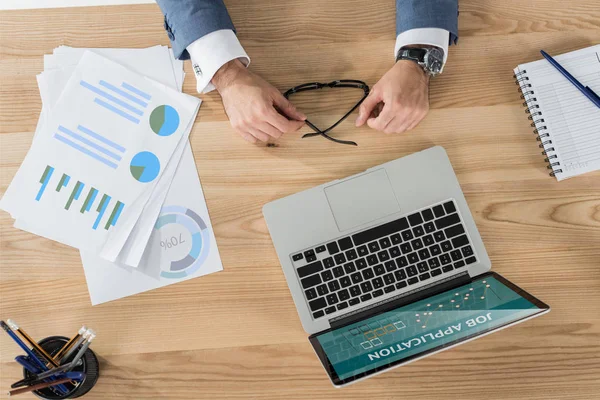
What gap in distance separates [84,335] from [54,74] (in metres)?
0.49

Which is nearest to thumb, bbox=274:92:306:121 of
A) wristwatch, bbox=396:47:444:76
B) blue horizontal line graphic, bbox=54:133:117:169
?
wristwatch, bbox=396:47:444:76

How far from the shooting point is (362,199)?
0.91 m

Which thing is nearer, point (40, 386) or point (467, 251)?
point (40, 386)

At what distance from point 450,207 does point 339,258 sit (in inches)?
8.9

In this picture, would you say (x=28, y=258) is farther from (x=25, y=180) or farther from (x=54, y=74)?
(x=54, y=74)

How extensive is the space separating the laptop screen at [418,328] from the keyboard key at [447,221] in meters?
0.12

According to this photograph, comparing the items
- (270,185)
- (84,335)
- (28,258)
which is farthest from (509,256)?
(28,258)

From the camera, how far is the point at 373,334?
0.82m

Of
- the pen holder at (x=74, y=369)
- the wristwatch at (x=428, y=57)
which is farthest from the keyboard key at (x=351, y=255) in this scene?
the pen holder at (x=74, y=369)

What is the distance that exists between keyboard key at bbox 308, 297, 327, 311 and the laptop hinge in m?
0.03

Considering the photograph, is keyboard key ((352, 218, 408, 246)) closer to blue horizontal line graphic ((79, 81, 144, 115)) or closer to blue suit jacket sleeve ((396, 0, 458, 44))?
blue suit jacket sleeve ((396, 0, 458, 44))

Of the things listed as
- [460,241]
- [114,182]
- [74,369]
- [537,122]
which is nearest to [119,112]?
[114,182]

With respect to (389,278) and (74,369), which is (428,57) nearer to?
(389,278)

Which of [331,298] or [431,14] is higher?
[431,14]
